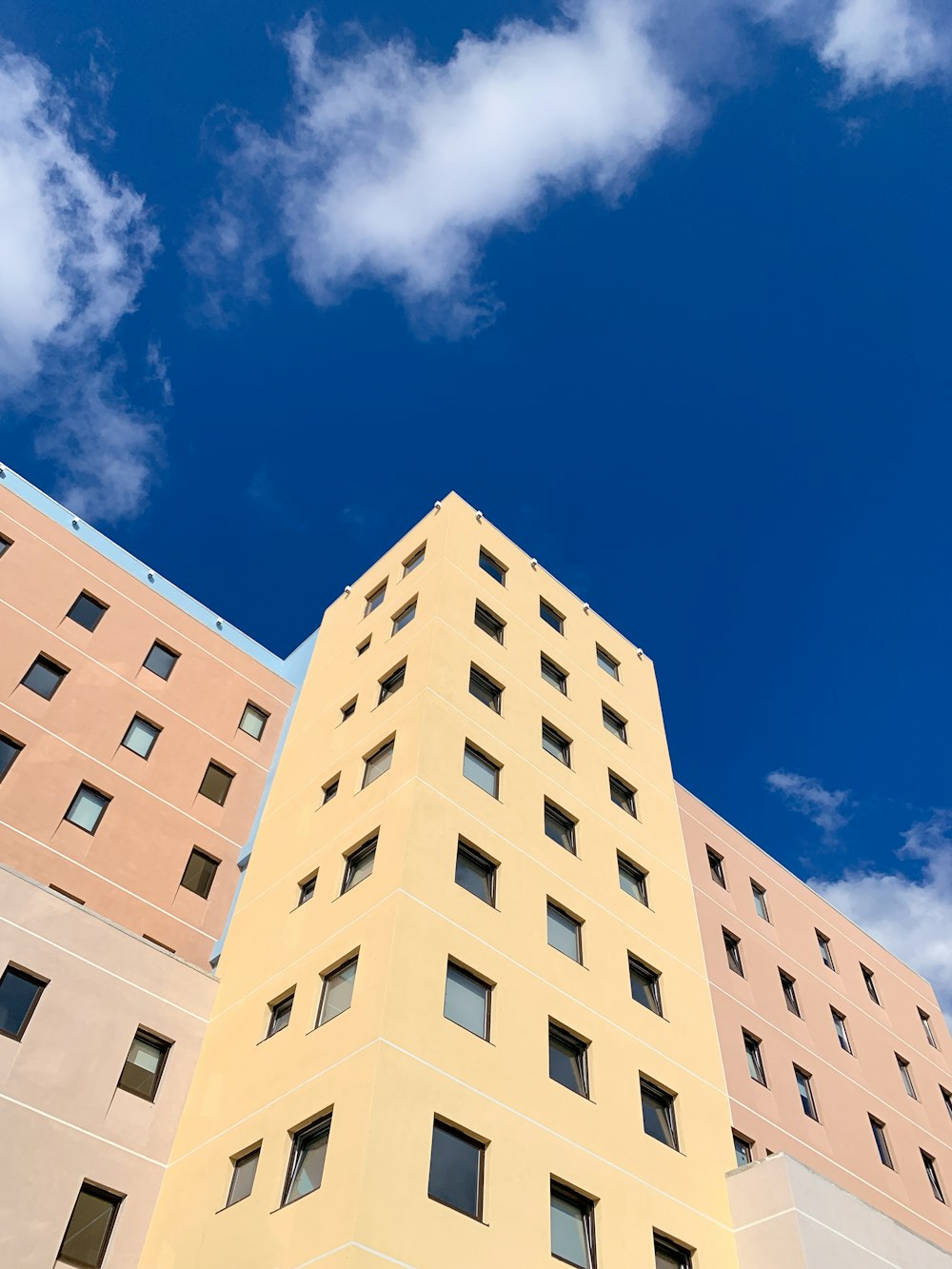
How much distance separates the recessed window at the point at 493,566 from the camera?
33.7 meters

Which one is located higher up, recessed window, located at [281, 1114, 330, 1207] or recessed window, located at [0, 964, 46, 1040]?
recessed window, located at [0, 964, 46, 1040]

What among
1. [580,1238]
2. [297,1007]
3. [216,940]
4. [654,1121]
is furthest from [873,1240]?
[216,940]

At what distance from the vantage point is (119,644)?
31.3m

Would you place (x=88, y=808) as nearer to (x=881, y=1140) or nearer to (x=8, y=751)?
(x=8, y=751)

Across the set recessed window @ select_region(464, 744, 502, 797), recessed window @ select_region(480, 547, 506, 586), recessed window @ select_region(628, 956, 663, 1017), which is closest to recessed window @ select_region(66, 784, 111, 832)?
recessed window @ select_region(464, 744, 502, 797)

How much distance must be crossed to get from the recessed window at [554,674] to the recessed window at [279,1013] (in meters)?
13.7

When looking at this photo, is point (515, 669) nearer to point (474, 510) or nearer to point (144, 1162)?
point (474, 510)

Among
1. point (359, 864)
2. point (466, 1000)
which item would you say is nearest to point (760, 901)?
point (359, 864)

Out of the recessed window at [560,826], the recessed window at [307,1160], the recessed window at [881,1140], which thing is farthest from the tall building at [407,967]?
the recessed window at [560,826]

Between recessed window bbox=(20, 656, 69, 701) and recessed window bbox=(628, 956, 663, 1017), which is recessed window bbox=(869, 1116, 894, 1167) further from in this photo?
recessed window bbox=(20, 656, 69, 701)

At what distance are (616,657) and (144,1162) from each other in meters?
22.7

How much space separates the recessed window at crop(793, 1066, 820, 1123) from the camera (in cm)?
3044

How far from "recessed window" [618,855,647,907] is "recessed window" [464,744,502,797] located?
16.3 feet

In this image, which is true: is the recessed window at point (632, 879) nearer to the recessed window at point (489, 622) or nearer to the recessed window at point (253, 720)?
the recessed window at point (489, 622)
